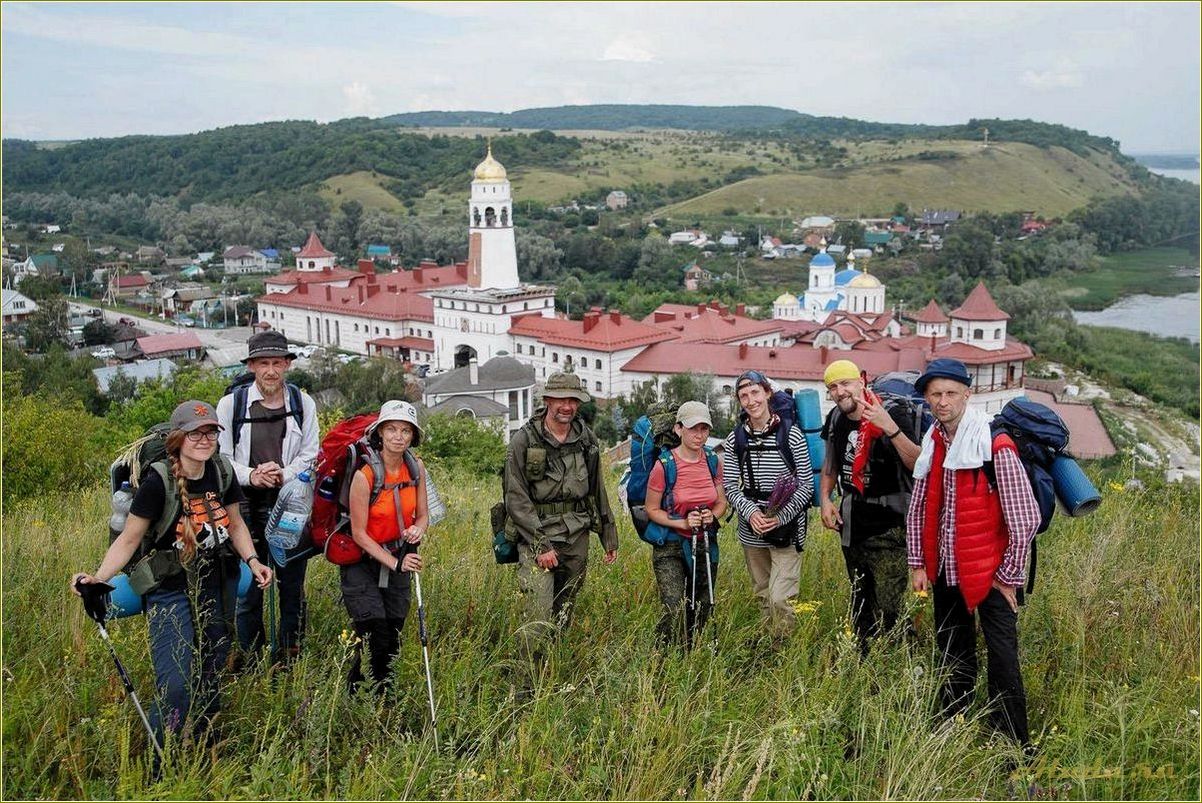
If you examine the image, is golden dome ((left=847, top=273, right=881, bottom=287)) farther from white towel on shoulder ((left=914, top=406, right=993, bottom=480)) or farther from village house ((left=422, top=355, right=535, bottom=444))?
white towel on shoulder ((left=914, top=406, right=993, bottom=480))

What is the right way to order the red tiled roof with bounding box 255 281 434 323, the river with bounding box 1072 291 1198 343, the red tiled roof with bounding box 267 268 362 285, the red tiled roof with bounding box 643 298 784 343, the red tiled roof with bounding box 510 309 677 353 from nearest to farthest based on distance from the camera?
the red tiled roof with bounding box 510 309 677 353, the red tiled roof with bounding box 643 298 784 343, the red tiled roof with bounding box 255 281 434 323, the river with bounding box 1072 291 1198 343, the red tiled roof with bounding box 267 268 362 285

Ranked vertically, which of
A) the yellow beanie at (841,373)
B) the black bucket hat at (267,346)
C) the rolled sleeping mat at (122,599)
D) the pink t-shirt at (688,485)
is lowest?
the rolled sleeping mat at (122,599)

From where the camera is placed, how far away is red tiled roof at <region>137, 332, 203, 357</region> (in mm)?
42031

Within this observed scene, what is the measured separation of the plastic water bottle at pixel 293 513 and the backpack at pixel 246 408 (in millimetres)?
303

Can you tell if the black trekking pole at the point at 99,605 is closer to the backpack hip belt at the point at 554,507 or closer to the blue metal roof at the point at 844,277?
the backpack hip belt at the point at 554,507

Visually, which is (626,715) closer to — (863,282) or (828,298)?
(863,282)

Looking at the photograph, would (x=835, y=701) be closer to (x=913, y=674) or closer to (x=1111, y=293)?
(x=913, y=674)

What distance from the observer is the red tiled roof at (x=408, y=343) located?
4703 cm

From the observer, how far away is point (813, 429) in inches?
155

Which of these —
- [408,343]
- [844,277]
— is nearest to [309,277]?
[408,343]

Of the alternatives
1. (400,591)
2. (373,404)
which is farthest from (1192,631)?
(373,404)

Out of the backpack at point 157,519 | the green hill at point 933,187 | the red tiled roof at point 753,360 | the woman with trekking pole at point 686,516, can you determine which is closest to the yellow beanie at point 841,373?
the woman with trekking pole at point 686,516

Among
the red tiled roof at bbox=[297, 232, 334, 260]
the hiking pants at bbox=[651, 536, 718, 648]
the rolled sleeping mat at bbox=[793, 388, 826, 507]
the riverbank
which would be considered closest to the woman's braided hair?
the hiking pants at bbox=[651, 536, 718, 648]

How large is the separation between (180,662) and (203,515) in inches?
17.2
